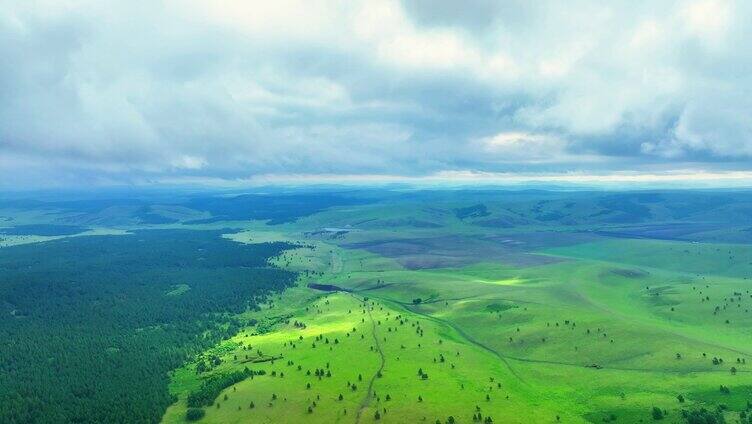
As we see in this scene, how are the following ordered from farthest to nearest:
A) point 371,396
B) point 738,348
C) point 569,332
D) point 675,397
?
point 569,332
point 738,348
point 371,396
point 675,397

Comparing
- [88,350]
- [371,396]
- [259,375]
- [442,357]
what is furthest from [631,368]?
[88,350]

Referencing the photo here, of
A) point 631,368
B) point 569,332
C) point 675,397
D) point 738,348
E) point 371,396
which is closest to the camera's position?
point 675,397

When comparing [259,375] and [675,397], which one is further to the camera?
[259,375]

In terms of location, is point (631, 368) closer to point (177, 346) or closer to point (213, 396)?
point (213, 396)

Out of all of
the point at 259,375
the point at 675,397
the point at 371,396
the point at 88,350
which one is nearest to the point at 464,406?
the point at 371,396

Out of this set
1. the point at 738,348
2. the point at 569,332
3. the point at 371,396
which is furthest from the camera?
the point at 569,332

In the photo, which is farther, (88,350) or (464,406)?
(88,350)

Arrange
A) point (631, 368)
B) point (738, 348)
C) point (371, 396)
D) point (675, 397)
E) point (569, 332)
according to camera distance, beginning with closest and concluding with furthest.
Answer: point (675, 397) → point (371, 396) → point (631, 368) → point (738, 348) → point (569, 332)

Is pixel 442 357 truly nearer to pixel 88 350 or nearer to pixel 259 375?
pixel 259 375
